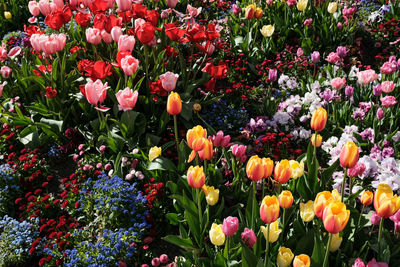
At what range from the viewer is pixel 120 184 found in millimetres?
3094

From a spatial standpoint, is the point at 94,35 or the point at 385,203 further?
the point at 94,35

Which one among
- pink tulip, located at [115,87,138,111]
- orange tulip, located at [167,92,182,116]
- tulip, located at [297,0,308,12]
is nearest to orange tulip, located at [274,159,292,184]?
orange tulip, located at [167,92,182,116]

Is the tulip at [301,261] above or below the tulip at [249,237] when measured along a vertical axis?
above

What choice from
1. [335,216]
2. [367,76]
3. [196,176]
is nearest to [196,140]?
[196,176]

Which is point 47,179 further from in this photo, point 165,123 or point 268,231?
point 268,231

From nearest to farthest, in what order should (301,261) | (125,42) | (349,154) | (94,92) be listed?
(301,261)
(349,154)
(94,92)
(125,42)

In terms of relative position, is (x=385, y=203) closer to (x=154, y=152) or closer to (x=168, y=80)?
(x=154, y=152)

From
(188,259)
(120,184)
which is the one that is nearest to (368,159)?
(188,259)

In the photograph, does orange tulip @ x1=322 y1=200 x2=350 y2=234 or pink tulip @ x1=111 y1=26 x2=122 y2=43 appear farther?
pink tulip @ x1=111 y1=26 x2=122 y2=43

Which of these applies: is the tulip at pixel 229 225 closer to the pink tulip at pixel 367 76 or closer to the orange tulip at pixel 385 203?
the orange tulip at pixel 385 203

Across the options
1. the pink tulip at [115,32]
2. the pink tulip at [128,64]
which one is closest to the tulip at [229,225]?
the pink tulip at [128,64]

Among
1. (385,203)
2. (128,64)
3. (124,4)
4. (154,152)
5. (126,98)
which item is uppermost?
(124,4)

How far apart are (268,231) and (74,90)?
8.66ft

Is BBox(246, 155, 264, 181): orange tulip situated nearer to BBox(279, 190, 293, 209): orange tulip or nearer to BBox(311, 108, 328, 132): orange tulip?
BBox(279, 190, 293, 209): orange tulip
